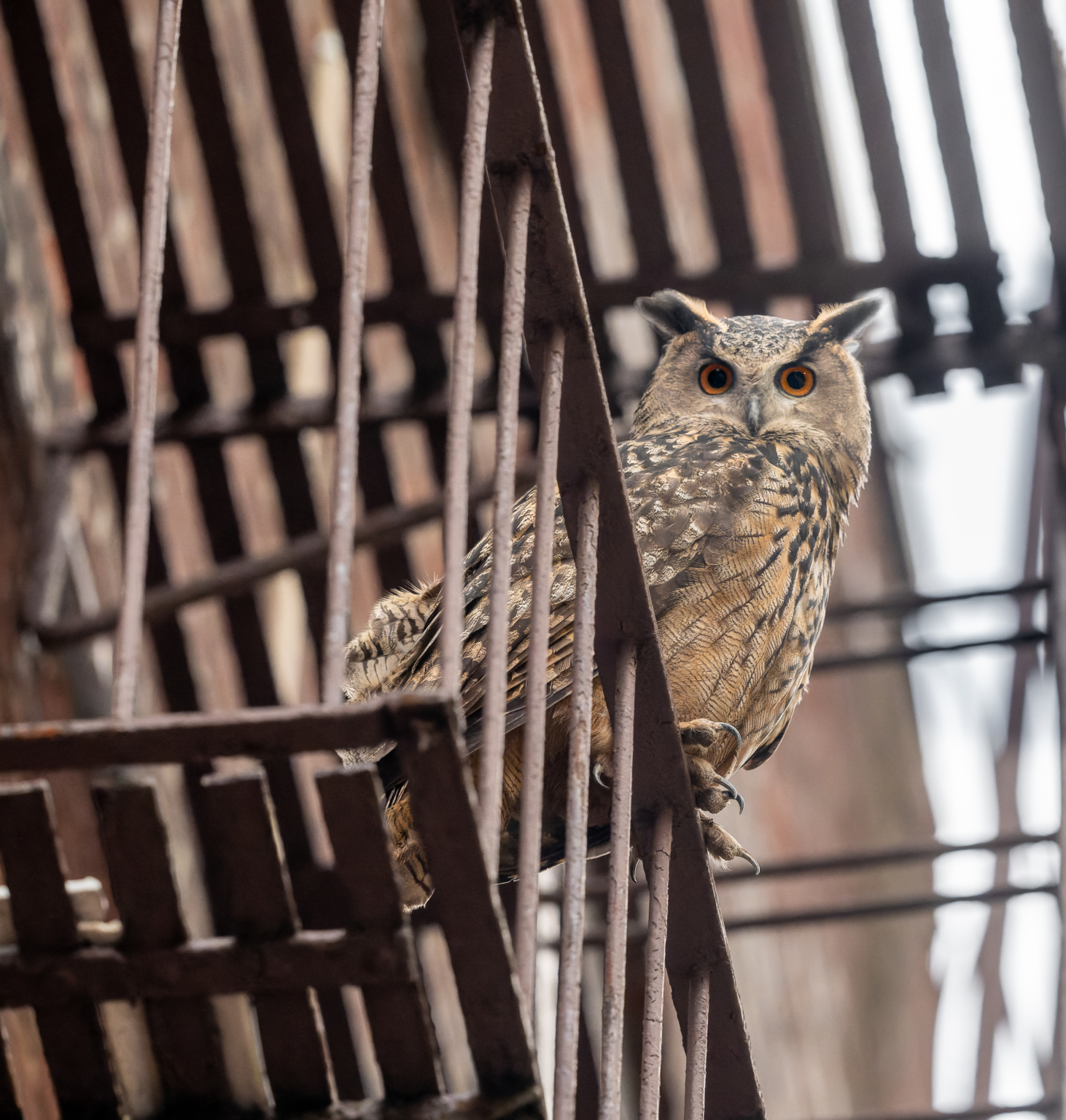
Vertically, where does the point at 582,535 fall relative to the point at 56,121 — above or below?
below

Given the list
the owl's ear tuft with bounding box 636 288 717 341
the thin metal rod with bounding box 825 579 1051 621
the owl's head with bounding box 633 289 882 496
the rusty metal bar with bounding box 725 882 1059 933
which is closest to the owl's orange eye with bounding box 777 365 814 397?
the owl's head with bounding box 633 289 882 496

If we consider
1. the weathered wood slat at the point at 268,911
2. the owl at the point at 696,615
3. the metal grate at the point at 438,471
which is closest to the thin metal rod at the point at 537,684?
the metal grate at the point at 438,471

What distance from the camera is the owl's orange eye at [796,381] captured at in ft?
9.90

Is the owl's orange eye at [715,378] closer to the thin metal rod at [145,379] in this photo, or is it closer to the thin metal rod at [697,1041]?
the thin metal rod at [697,1041]

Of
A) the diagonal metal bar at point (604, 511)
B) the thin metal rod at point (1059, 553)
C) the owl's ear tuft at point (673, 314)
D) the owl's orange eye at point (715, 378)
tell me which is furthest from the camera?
the thin metal rod at point (1059, 553)

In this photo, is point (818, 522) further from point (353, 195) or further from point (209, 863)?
point (209, 863)

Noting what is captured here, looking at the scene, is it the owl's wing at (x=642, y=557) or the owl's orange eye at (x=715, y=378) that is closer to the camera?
the owl's wing at (x=642, y=557)

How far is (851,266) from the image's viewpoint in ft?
12.1

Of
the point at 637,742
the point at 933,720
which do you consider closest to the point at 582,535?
the point at 637,742

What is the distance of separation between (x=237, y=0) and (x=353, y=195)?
4.41m

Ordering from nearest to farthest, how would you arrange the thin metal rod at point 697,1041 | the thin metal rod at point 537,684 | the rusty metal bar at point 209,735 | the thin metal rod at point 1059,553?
the rusty metal bar at point 209,735, the thin metal rod at point 537,684, the thin metal rod at point 697,1041, the thin metal rod at point 1059,553

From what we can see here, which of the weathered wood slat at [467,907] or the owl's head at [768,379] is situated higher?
the owl's head at [768,379]

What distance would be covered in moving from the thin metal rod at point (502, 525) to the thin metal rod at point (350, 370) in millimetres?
→ 161

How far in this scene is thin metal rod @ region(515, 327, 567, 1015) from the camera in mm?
1500
